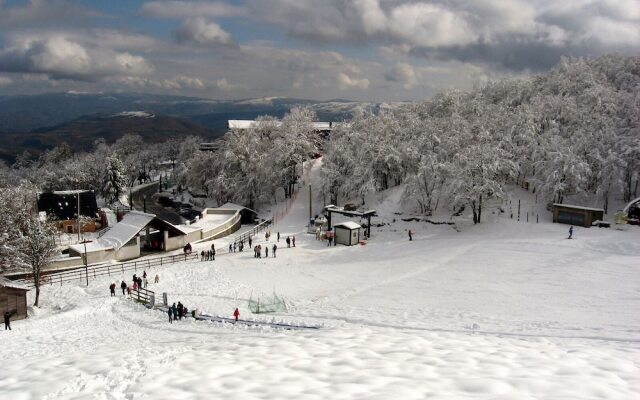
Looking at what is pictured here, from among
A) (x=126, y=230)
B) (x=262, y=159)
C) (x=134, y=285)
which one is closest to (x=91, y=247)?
(x=126, y=230)

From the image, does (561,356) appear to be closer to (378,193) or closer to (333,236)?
(333,236)

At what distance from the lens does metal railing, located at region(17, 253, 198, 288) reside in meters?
33.1

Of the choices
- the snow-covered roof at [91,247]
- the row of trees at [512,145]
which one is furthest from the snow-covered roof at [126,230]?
the row of trees at [512,145]

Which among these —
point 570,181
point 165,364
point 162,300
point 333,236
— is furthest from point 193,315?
point 570,181

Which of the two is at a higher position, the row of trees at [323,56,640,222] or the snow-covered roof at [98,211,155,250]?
the row of trees at [323,56,640,222]

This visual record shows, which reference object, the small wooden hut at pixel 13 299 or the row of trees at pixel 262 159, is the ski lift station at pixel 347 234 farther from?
the small wooden hut at pixel 13 299

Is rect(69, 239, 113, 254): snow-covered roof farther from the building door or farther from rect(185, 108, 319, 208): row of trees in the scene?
the building door

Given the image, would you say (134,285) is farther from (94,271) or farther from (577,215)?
(577,215)

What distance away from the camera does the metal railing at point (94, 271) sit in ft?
108

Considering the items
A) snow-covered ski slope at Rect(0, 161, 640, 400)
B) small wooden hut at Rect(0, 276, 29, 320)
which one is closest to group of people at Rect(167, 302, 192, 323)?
snow-covered ski slope at Rect(0, 161, 640, 400)

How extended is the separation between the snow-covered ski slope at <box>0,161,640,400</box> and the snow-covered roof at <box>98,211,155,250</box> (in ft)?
28.8

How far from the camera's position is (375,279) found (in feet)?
98.5

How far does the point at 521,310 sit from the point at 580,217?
69.4ft

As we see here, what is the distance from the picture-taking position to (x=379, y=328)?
775 inches
